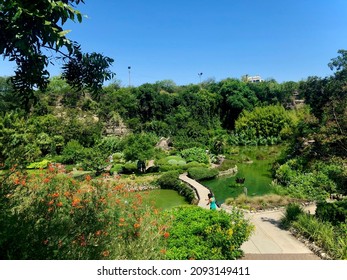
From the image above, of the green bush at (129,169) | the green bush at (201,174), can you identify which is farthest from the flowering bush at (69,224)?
the green bush at (129,169)

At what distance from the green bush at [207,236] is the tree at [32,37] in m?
4.69

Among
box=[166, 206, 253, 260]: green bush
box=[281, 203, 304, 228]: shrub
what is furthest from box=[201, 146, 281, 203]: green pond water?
box=[166, 206, 253, 260]: green bush

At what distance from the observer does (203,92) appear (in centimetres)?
4800

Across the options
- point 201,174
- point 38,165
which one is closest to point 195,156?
point 201,174

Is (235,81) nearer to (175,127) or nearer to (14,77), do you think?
(175,127)

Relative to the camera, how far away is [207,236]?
7.20 metres

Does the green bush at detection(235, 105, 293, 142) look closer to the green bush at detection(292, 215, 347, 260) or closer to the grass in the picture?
the grass

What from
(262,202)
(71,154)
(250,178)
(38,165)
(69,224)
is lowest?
(250,178)

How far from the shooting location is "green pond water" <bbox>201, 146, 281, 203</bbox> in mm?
18836

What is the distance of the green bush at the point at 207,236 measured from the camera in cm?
664

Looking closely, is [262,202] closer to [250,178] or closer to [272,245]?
[272,245]

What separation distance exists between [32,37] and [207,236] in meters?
6.11

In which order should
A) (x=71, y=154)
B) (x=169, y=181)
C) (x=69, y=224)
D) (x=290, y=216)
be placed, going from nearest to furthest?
(x=69, y=224), (x=290, y=216), (x=169, y=181), (x=71, y=154)
